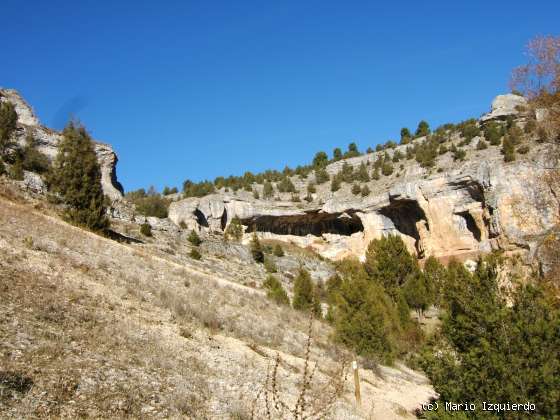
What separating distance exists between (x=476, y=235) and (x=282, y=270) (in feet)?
73.6

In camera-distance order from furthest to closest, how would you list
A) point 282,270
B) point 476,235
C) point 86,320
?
point 476,235
point 282,270
point 86,320

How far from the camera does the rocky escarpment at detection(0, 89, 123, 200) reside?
4444cm

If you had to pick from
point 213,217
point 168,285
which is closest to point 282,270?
point 213,217

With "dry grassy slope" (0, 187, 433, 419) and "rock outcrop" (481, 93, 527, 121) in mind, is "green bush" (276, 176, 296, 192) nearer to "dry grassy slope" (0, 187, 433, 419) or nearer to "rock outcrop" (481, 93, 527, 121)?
"rock outcrop" (481, 93, 527, 121)

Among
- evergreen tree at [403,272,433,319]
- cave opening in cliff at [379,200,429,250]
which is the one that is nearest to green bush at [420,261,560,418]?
Answer: evergreen tree at [403,272,433,319]

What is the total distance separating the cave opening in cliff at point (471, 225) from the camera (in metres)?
50.2

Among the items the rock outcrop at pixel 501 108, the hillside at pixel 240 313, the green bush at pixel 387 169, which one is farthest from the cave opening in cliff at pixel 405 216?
the rock outcrop at pixel 501 108

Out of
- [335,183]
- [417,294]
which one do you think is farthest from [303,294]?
[335,183]

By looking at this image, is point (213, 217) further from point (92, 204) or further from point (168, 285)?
point (168, 285)

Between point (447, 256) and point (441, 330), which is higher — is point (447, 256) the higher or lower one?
the higher one

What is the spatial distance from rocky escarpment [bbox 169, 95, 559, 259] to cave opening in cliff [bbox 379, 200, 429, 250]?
0.12 m

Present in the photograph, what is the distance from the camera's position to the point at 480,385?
8.12 m

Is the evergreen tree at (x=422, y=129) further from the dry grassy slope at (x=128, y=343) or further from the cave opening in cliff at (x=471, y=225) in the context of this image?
the dry grassy slope at (x=128, y=343)

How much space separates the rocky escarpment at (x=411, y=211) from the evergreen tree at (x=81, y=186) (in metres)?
28.9
